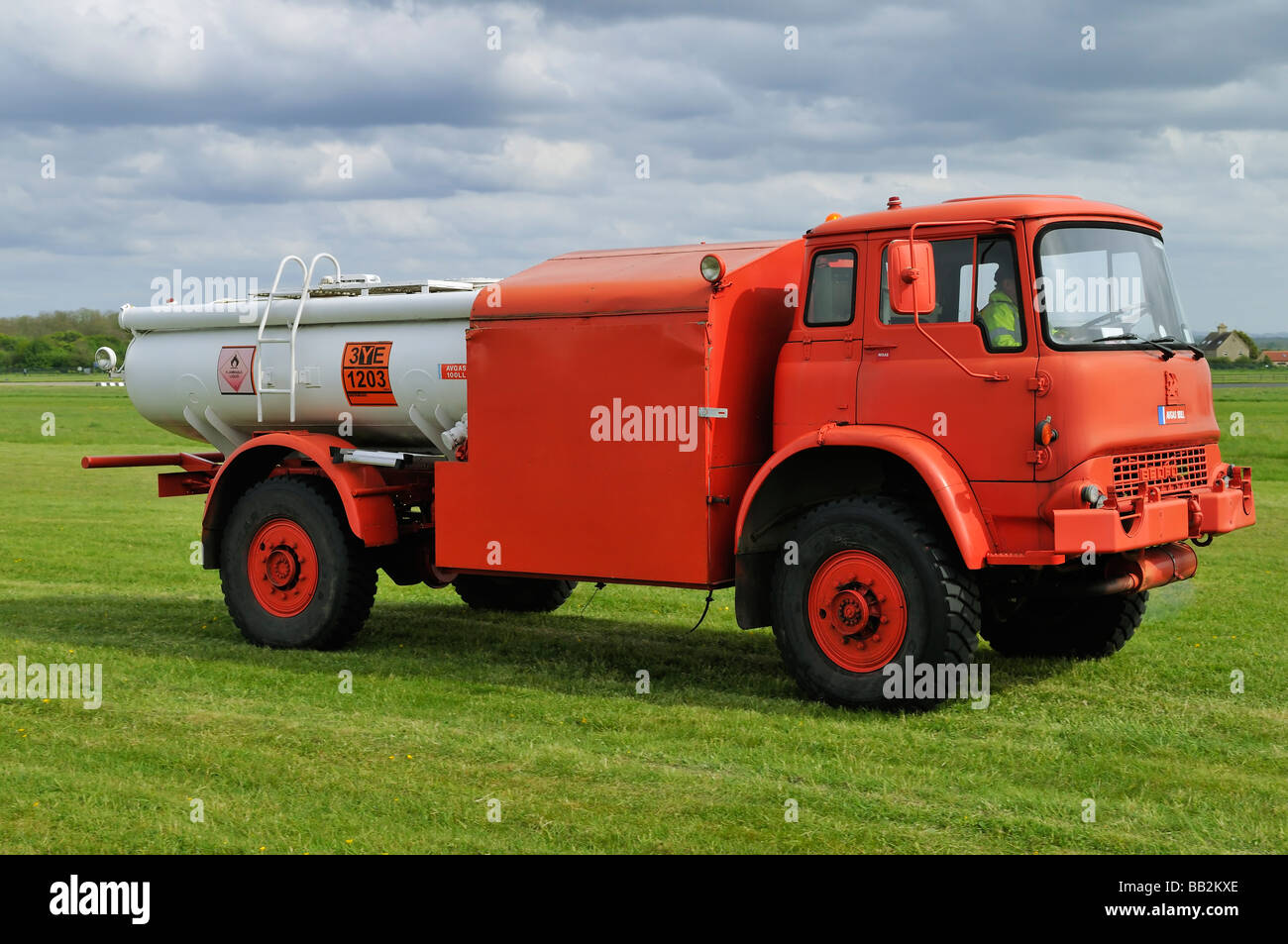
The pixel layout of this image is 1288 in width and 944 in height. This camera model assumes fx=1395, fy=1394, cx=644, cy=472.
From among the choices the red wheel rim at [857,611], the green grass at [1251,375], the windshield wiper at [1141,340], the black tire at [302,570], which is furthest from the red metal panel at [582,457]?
the green grass at [1251,375]

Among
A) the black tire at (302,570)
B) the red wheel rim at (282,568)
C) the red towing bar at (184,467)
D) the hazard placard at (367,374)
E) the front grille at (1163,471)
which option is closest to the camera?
the front grille at (1163,471)

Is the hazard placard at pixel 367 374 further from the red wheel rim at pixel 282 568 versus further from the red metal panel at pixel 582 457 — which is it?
the red wheel rim at pixel 282 568

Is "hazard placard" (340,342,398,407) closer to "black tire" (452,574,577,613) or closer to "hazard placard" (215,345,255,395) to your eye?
"hazard placard" (215,345,255,395)

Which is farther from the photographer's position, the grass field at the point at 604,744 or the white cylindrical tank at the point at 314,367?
the white cylindrical tank at the point at 314,367

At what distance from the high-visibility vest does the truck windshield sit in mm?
158

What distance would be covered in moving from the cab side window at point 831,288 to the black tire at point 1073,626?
255cm

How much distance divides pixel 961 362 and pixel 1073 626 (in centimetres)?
289

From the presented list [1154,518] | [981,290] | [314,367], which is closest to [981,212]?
[981,290]

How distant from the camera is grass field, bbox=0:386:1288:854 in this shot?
20.3 ft

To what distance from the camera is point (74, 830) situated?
6.23 meters

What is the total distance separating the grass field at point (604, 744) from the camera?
6.18 meters

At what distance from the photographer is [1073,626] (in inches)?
392

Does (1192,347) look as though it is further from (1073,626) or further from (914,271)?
(1073,626)
